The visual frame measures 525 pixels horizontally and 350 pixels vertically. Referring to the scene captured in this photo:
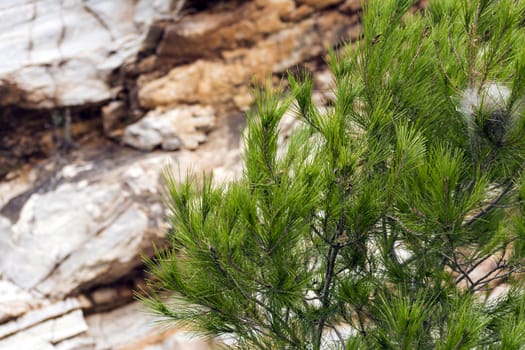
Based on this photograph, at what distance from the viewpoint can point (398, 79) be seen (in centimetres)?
236

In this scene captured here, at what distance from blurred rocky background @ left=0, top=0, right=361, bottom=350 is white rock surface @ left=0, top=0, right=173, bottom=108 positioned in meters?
0.01

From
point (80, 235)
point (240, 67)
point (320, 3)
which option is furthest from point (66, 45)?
point (320, 3)

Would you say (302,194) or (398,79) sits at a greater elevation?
(398,79)

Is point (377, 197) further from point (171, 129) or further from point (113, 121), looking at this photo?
point (113, 121)

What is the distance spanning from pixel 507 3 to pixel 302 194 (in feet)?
3.30

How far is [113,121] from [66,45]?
77 centimetres

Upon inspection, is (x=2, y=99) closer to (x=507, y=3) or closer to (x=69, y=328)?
(x=69, y=328)

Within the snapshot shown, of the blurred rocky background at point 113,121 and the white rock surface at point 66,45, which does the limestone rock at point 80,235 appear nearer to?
the blurred rocky background at point 113,121

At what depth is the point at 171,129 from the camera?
207 inches

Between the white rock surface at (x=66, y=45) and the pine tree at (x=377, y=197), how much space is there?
10.6ft

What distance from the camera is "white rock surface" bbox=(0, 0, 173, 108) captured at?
512 centimetres

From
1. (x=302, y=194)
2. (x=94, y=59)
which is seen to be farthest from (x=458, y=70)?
(x=94, y=59)

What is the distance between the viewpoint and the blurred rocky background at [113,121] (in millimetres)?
4629

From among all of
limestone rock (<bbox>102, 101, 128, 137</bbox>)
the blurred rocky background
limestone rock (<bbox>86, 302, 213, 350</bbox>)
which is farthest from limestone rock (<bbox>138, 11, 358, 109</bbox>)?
limestone rock (<bbox>86, 302, 213, 350</bbox>)
